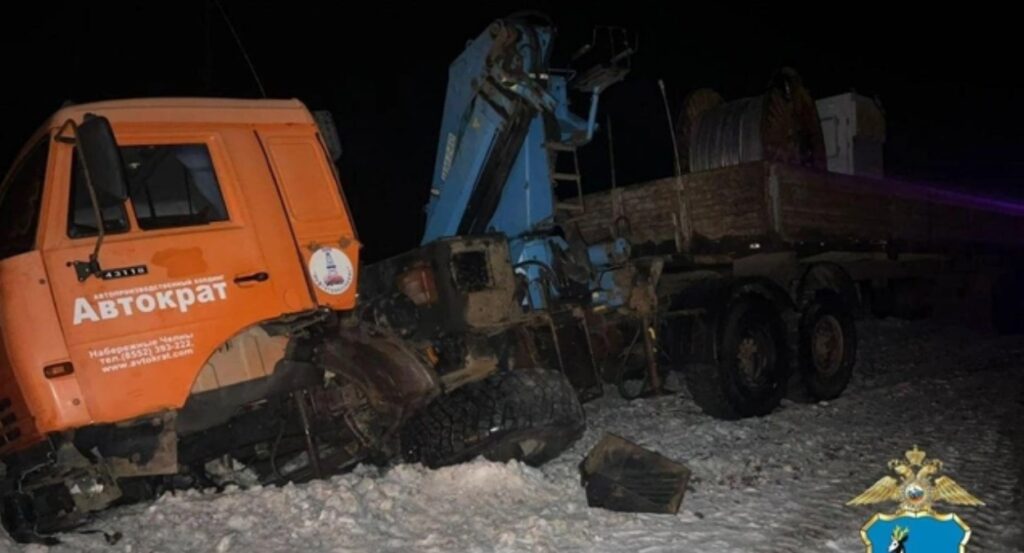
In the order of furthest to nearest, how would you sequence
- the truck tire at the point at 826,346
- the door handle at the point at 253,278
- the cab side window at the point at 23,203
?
1. the truck tire at the point at 826,346
2. the door handle at the point at 253,278
3. the cab side window at the point at 23,203

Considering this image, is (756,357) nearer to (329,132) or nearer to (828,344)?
(828,344)

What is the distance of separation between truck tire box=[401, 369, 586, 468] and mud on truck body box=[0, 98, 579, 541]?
24 cm

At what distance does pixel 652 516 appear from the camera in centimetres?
461

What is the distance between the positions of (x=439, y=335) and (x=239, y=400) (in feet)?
4.66

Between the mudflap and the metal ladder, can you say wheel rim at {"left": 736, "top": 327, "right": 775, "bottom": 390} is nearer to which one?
the metal ladder

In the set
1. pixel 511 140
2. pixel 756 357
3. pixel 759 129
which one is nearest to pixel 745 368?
pixel 756 357

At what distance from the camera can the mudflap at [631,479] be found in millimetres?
4703

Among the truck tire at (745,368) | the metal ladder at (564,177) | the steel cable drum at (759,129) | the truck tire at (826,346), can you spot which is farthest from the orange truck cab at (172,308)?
the steel cable drum at (759,129)

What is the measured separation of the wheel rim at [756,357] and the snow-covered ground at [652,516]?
1.57ft

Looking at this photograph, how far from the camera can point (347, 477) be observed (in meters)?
5.07

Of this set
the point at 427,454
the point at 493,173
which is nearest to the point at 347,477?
the point at 427,454

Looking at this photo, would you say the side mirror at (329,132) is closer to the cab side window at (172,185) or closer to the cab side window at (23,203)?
the cab side window at (172,185)

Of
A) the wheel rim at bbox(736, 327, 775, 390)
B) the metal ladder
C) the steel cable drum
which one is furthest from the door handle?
the steel cable drum

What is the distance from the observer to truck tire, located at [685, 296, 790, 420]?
7008mm
